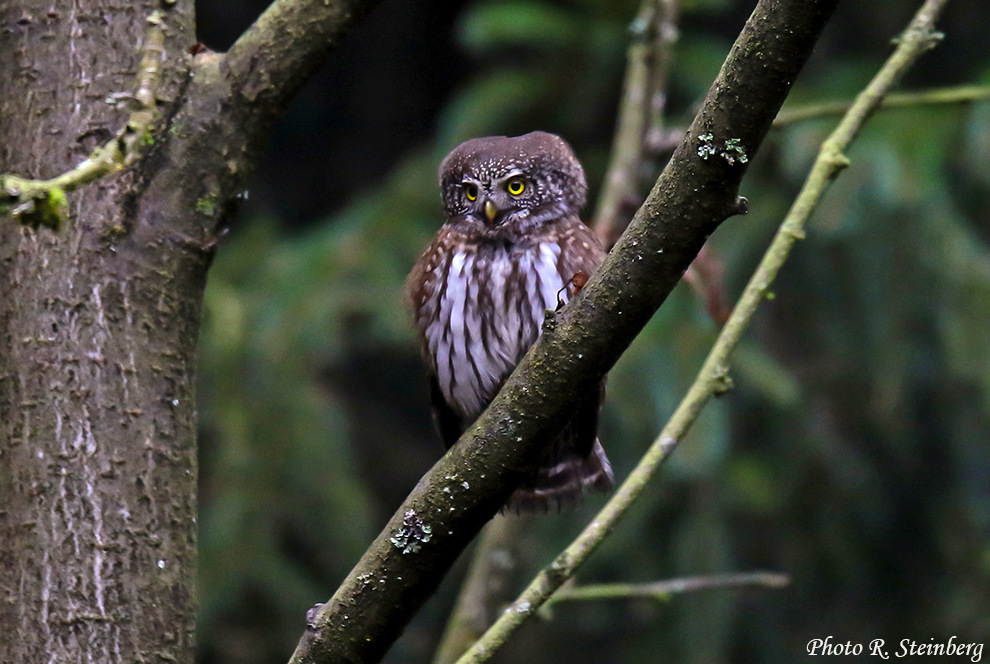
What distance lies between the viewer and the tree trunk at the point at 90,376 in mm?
1832

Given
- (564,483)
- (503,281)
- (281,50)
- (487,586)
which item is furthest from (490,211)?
(487,586)

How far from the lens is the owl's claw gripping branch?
55.2 inches

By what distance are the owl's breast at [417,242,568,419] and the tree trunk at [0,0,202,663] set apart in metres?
0.79

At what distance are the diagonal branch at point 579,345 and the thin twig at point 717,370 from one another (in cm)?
24

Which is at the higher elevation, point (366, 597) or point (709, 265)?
point (709, 265)

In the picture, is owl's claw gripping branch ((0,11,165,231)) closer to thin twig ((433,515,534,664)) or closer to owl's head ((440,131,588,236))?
owl's head ((440,131,588,236))

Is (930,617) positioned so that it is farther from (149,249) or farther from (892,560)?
(149,249)

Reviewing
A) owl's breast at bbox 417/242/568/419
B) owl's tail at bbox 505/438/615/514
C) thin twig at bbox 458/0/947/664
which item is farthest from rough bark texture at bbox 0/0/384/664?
owl's tail at bbox 505/438/615/514

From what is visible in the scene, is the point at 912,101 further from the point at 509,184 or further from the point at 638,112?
the point at 509,184

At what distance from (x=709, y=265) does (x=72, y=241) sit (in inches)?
63.0

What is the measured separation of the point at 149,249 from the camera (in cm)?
198

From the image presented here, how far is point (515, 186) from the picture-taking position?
2846 millimetres

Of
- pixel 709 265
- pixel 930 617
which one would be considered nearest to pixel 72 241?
pixel 709 265

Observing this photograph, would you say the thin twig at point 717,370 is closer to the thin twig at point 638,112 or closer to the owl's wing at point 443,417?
the owl's wing at point 443,417
